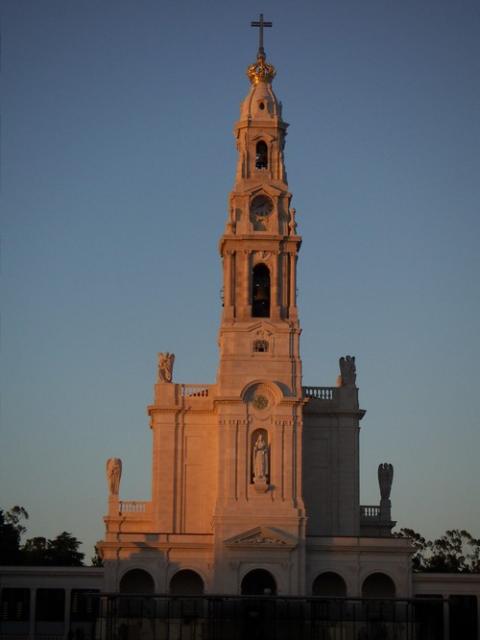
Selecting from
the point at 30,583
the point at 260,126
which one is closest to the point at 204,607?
the point at 30,583

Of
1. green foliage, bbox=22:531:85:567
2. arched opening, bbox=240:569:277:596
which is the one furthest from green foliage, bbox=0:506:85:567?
arched opening, bbox=240:569:277:596

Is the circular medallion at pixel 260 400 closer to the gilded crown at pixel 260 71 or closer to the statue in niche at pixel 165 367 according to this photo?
the statue in niche at pixel 165 367

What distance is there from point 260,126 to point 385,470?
59.2ft

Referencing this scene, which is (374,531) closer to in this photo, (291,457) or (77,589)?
(291,457)

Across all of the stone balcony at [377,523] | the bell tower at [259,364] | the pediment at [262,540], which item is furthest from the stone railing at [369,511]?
the pediment at [262,540]

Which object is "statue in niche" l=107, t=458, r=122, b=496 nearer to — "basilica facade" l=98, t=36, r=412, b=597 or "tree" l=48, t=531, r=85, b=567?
"basilica facade" l=98, t=36, r=412, b=597

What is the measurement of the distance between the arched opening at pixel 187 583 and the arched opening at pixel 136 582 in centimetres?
119

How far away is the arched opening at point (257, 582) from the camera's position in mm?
82438

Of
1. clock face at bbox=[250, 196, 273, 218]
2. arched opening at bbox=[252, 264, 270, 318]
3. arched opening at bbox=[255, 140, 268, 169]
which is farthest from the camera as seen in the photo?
arched opening at bbox=[255, 140, 268, 169]

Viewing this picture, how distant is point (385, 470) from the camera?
88312mm

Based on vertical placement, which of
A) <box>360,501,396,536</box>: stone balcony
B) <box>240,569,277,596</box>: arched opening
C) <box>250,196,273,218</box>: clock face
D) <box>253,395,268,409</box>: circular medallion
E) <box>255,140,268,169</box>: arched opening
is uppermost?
<box>255,140,268,169</box>: arched opening

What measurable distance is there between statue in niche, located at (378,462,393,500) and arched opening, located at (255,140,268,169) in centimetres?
1601

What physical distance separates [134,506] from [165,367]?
6.94 metres

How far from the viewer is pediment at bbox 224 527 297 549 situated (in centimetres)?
8169
